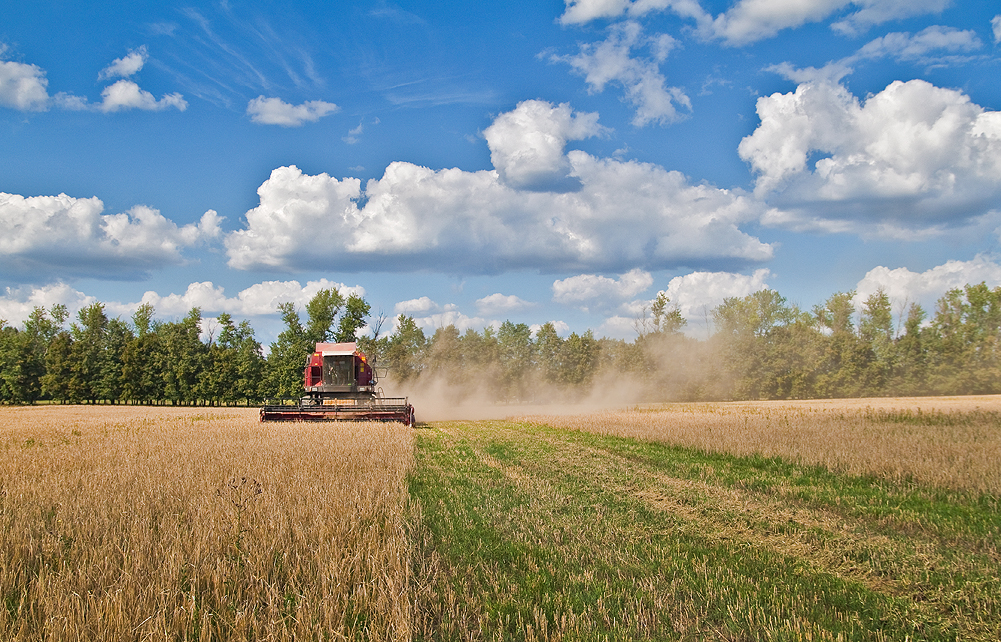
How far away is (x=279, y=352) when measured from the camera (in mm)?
62750

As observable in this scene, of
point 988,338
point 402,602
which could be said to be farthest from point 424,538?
point 988,338

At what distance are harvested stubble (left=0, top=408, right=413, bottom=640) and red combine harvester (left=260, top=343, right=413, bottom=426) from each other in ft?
42.3

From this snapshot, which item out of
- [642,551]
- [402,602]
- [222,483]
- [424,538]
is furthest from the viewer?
[222,483]

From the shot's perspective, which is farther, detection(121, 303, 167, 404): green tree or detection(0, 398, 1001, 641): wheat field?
detection(121, 303, 167, 404): green tree

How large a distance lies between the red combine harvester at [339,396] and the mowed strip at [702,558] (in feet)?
44.0

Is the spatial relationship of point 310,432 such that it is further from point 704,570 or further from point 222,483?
point 704,570

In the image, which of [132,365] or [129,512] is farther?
[132,365]

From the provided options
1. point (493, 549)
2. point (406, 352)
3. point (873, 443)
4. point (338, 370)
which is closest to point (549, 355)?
point (406, 352)

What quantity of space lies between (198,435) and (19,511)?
1105 cm

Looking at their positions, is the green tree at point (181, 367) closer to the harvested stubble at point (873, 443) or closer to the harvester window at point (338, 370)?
the harvester window at point (338, 370)

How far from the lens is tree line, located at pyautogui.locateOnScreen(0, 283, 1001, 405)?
62500 mm

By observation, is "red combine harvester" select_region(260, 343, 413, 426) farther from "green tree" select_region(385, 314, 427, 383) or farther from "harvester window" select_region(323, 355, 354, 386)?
"green tree" select_region(385, 314, 427, 383)

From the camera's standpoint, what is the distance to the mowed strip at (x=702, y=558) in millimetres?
4398

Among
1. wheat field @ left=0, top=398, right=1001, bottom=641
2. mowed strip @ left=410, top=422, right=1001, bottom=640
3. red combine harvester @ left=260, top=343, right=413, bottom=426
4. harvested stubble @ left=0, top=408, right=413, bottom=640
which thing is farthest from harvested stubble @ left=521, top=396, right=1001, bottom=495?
harvested stubble @ left=0, top=408, right=413, bottom=640
